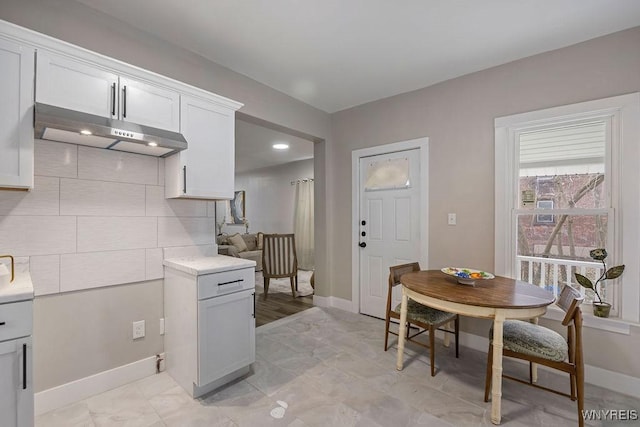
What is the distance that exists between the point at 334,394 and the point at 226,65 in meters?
2.85

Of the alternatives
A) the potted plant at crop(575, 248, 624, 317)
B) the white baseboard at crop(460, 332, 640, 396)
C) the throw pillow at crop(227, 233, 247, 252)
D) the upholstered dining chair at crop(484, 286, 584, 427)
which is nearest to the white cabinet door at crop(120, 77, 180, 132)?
the upholstered dining chair at crop(484, 286, 584, 427)

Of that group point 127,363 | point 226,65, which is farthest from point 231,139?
point 127,363

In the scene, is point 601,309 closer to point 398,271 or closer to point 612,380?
point 612,380

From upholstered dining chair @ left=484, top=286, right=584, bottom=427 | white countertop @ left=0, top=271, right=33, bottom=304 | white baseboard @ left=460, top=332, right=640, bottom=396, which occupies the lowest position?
white baseboard @ left=460, top=332, right=640, bottom=396

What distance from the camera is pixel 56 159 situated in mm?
1798

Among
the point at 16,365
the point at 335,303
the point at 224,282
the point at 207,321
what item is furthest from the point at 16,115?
the point at 335,303

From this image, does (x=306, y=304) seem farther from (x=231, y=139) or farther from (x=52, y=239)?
(x=52, y=239)

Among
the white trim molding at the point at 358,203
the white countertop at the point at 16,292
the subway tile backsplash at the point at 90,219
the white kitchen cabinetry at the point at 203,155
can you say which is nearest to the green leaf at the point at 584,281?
the white trim molding at the point at 358,203

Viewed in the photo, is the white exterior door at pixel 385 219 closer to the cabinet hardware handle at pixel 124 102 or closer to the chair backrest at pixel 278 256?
the chair backrest at pixel 278 256

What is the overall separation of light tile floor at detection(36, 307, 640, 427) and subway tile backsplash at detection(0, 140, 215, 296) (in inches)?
32.5

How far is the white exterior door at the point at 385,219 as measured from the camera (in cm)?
318

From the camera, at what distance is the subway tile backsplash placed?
1718 mm

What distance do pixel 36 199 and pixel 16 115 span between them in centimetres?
54

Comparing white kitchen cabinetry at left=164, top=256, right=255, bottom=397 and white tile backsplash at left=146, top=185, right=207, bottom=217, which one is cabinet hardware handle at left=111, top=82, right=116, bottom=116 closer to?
white tile backsplash at left=146, top=185, right=207, bottom=217
